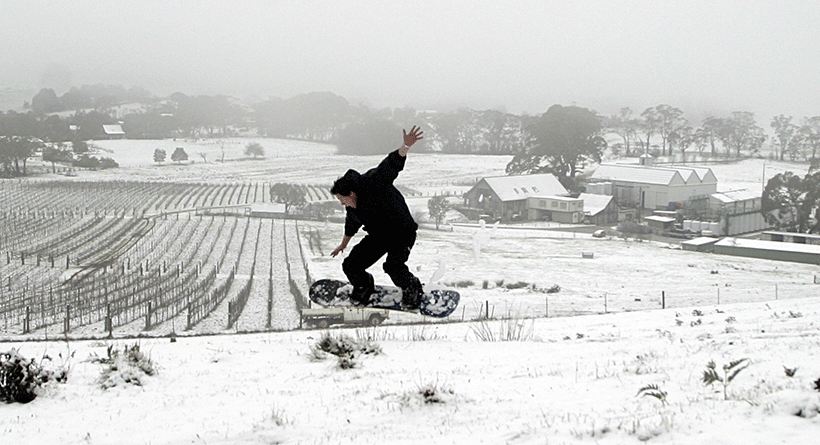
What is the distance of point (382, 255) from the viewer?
6.55 meters

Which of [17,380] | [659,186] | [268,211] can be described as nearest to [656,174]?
[659,186]

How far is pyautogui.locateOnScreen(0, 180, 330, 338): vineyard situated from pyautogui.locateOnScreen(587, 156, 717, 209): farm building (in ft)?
82.5

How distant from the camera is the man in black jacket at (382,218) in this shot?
6.27 meters

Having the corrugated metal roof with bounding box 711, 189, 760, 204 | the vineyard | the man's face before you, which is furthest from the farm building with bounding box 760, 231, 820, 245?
the man's face

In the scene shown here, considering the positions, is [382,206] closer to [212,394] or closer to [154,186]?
[212,394]

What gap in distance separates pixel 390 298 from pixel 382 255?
0.62m

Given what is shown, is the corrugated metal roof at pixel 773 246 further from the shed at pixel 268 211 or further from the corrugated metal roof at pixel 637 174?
the shed at pixel 268 211

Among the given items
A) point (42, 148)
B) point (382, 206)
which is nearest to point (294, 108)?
point (42, 148)


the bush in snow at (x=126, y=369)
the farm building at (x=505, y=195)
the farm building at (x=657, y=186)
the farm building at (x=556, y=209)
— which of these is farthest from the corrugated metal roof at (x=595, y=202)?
the bush in snow at (x=126, y=369)

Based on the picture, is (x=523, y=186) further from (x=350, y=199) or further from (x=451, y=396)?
(x=451, y=396)

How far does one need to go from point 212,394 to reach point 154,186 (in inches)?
2036

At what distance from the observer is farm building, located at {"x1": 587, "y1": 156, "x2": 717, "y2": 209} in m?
48.9

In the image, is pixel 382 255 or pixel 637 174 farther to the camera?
pixel 637 174

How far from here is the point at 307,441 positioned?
430 centimetres
